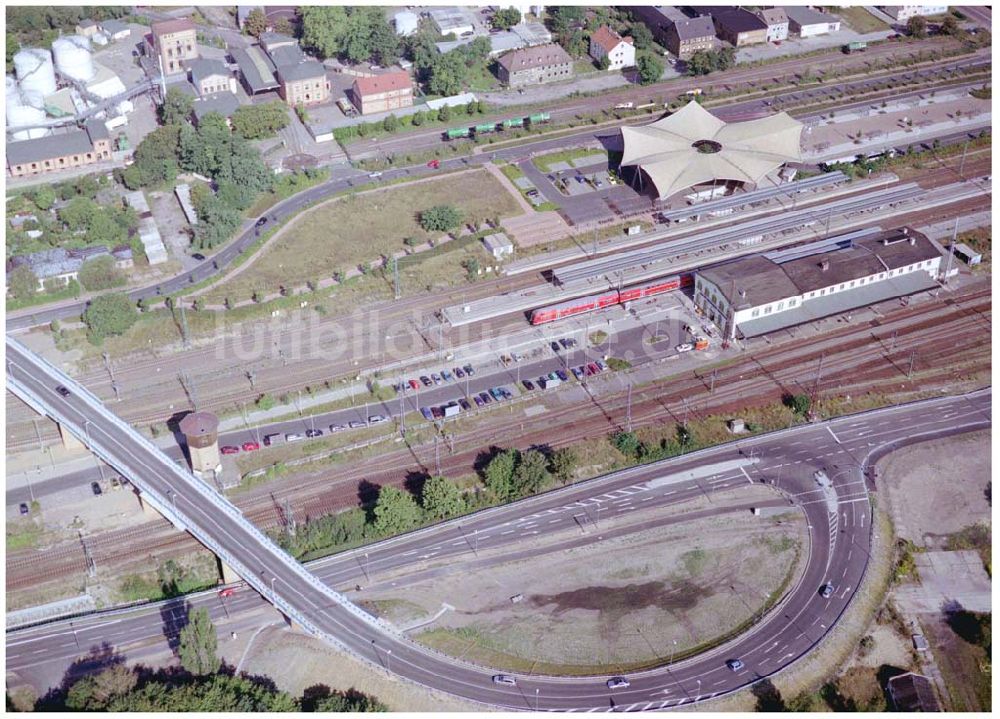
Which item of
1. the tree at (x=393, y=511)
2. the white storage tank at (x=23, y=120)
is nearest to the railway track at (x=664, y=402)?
the tree at (x=393, y=511)

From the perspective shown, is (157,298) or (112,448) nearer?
(112,448)

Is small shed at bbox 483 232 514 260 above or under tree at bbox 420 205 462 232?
under

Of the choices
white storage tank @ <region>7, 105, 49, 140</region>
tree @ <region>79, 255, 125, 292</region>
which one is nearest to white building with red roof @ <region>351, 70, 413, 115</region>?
white storage tank @ <region>7, 105, 49, 140</region>

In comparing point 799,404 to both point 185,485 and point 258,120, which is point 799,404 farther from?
point 258,120

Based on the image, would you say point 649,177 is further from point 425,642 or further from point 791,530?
point 425,642

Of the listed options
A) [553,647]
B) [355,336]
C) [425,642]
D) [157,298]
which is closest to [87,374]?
[157,298]

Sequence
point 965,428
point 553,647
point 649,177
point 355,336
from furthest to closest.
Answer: point 649,177
point 355,336
point 965,428
point 553,647

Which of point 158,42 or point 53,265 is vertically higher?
point 158,42

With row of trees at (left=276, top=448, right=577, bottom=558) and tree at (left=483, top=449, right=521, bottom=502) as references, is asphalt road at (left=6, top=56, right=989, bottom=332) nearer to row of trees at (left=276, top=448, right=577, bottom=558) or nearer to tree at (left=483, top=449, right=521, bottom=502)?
row of trees at (left=276, top=448, right=577, bottom=558)
